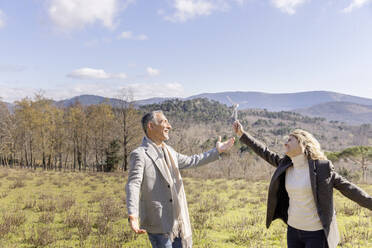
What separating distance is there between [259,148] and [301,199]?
36.5 inches

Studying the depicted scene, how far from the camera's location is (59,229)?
6.40 m

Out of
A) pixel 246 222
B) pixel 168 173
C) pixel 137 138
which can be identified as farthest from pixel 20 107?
pixel 168 173

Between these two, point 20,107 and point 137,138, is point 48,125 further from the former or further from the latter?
point 137,138

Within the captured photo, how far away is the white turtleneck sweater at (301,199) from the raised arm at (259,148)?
0.48 meters

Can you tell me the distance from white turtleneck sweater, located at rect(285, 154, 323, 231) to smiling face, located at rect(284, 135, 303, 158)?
54 mm

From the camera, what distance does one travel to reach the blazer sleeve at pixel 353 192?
2.39 meters

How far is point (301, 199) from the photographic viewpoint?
2592 mm

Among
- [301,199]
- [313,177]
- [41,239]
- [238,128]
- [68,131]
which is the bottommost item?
[41,239]

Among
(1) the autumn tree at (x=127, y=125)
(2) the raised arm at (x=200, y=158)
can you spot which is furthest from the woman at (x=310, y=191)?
(1) the autumn tree at (x=127, y=125)

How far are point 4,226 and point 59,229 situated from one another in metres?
1.19

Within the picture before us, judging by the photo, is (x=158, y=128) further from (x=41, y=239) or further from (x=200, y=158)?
(x=41, y=239)

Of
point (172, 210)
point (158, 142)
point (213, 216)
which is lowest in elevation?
point (213, 216)

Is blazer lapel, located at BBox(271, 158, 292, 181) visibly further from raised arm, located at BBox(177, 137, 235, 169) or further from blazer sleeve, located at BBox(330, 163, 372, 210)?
raised arm, located at BBox(177, 137, 235, 169)

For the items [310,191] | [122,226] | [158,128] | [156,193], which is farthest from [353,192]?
[122,226]
